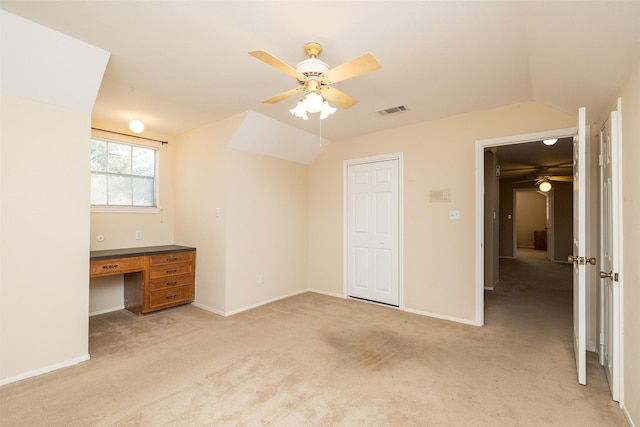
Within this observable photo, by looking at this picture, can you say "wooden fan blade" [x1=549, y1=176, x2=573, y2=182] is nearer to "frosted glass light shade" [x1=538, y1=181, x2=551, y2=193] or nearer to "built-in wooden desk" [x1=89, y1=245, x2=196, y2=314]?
"frosted glass light shade" [x1=538, y1=181, x2=551, y2=193]

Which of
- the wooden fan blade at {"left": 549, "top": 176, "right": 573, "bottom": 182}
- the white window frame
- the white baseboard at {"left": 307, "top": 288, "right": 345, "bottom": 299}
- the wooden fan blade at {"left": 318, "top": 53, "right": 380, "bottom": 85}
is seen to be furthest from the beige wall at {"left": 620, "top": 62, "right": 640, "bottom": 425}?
the wooden fan blade at {"left": 549, "top": 176, "right": 573, "bottom": 182}

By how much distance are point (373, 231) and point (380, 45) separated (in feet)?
9.00

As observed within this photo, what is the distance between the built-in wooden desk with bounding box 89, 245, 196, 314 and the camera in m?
3.51

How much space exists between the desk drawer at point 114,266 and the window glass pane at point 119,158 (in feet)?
4.42

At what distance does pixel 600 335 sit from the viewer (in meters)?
2.58

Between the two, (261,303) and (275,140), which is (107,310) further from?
(275,140)

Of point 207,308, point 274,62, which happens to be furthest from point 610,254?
point 207,308

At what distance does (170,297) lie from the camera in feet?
13.1

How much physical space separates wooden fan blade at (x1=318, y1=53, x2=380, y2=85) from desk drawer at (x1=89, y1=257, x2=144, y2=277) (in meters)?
3.10

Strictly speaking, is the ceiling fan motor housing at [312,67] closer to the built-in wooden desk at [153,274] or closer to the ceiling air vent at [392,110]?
the ceiling air vent at [392,110]

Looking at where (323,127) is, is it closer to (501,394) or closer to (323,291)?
(323,291)

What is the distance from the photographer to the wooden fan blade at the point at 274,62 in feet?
5.54

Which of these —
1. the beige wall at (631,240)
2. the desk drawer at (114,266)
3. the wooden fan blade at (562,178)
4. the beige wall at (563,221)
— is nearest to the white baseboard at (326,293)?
the desk drawer at (114,266)

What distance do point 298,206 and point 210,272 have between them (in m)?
1.73
